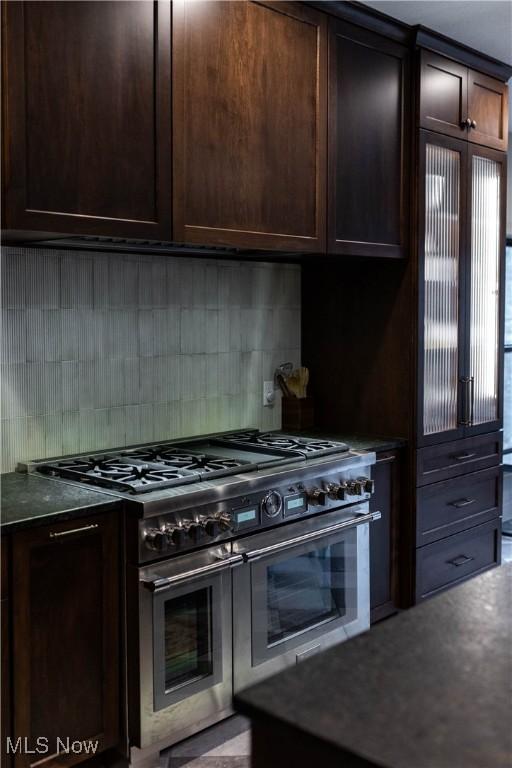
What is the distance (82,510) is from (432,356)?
190 cm

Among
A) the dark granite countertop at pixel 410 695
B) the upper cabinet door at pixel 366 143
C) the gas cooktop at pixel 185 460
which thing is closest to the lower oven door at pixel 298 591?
the gas cooktop at pixel 185 460

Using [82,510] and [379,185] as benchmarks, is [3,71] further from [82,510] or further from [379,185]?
[379,185]

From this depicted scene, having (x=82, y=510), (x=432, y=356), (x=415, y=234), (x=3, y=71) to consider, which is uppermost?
(x=3, y=71)

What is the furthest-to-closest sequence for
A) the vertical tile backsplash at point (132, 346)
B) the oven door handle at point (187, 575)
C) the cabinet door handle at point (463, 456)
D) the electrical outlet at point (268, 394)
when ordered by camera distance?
the cabinet door handle at point (463, 456), the electrical outlet at point (268, 394), the vertical tile backsplash at point (132, 346), the oven door handle at point (187, 575)

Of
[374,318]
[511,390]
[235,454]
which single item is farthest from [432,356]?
[511,390]

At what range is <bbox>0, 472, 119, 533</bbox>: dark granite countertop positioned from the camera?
2188mm

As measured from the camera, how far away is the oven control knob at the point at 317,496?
2992 millimetres

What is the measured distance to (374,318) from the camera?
12.0ft

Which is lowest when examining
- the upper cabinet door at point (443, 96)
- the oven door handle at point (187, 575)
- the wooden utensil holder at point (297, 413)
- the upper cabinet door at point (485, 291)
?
the oven door handle at point (187, 575)

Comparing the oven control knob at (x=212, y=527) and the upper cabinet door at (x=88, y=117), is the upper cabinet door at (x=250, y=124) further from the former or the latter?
the oven control knob at (x=212, y=527)

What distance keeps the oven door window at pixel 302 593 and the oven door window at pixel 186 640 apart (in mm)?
184

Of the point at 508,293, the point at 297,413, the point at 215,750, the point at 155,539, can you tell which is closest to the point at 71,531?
the point at 155,539

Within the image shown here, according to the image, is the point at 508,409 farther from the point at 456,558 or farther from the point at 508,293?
the point at 456,558

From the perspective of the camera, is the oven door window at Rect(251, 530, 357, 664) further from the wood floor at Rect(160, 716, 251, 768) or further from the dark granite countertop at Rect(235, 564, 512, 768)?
the dark granite countertop at Rect(235, 564, 512, 768)
